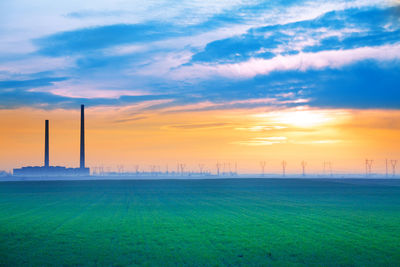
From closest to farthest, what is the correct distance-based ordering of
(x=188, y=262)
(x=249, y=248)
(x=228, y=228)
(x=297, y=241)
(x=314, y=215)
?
(x=188, y=262)
(x=249, y=248)
(x=297, y=241)
(x=228, y=228)
(x=314, y=215)

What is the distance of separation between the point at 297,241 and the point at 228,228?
20.4ft

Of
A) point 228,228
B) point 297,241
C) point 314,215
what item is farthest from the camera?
point 314,215

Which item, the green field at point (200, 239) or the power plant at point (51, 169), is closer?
the green field at point (200, 239)

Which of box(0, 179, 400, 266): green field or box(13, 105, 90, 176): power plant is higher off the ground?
box(13, 105, 90, 176): power plant

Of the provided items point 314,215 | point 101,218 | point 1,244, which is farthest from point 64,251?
point 314,215

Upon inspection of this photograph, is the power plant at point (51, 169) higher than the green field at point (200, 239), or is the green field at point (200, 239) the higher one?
the power plant at point (51, 169)

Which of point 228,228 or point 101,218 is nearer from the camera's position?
point 228,228

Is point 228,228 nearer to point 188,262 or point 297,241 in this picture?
point 297,241

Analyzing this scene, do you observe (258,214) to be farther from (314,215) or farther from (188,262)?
(188,262)

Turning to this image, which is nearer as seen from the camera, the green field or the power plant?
the green field

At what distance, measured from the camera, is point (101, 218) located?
3612cm

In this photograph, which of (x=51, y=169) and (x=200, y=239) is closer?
(x=200, y=239)

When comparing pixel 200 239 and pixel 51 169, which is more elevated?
pixel 51 169

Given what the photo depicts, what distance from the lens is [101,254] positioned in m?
21.1
